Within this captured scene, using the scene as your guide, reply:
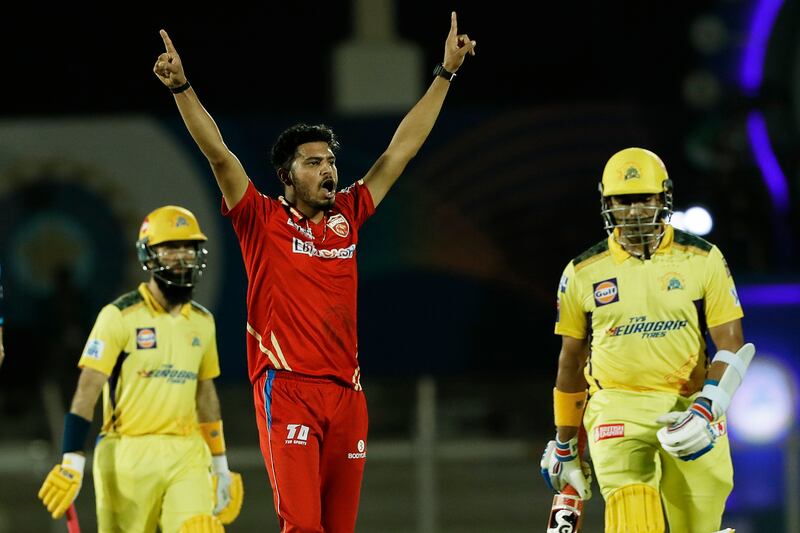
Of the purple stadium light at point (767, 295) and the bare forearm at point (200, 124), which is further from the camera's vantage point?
the purple stadium light at point (767, 295)

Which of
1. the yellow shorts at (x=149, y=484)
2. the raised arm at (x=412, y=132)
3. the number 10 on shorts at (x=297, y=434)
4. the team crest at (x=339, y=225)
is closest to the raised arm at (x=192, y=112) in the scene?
the team crest at (x=339, y=225)

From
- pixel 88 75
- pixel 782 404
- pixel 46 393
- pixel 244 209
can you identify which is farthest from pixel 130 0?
pixel 244 209

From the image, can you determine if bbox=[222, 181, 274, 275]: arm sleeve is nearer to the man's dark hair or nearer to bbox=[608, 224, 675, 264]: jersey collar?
the man's dark hair

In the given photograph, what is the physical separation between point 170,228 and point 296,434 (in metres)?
1.87

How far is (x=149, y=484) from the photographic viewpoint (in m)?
6.70

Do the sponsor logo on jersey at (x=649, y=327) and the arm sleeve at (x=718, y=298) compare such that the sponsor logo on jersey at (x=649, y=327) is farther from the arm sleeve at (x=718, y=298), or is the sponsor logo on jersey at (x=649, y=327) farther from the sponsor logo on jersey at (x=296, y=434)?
the sponsor logo on jersey at (x=296, y=434)

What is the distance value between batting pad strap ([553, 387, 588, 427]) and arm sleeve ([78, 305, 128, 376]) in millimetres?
1964

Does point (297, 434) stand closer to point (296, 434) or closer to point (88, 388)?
point (296, 434)

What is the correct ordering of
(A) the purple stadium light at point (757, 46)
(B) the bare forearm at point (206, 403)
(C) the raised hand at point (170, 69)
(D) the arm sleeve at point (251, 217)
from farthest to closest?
1. (A) the purple stadium light at point (757, 46)
2. (B) the bare forearm at point (206, 403)
3. (D) the arm sleeve at point (251, 217)
4. (C) the raised hand at point (170, 69)

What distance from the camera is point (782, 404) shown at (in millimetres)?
8789

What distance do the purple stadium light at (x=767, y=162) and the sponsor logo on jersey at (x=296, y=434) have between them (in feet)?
16.0

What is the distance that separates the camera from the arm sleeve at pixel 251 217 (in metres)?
5.62

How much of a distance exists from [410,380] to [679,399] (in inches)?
165

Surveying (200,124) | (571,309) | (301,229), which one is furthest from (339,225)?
(571,309)
